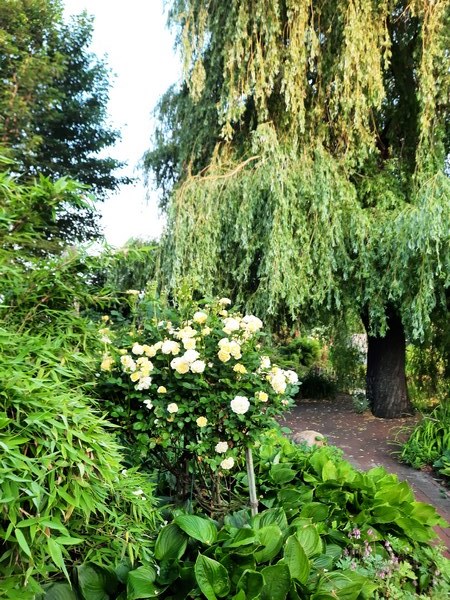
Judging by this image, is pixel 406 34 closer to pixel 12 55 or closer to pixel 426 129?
pixel 426 129

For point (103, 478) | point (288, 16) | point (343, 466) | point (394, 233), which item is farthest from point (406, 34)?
point (103, 478)

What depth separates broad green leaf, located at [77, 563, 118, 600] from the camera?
1750mm

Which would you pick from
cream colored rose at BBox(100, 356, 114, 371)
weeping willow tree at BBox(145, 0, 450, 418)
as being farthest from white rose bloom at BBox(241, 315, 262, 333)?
→ weeping willow tree at BBox(145, 0, 450, 418)

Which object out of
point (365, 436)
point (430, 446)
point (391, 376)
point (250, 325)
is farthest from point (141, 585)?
point (391, 376)

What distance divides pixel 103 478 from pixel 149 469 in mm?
1287

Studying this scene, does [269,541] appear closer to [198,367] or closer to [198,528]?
[198,528]

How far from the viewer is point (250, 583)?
1.87 meters

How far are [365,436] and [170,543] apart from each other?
4.73 metres

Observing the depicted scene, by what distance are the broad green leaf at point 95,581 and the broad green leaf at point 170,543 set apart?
8.7 inches

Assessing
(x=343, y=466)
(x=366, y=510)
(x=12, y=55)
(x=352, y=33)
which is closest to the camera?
(x=366, y=510)

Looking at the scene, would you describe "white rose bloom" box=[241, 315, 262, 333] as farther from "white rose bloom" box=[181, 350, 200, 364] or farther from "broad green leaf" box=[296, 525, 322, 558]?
"broad green leaf" box=[296, 525, 322, 558]

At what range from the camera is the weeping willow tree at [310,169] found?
18.2 feet

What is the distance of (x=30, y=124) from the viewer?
373 inches

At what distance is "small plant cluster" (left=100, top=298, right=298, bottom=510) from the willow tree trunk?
5.16m
